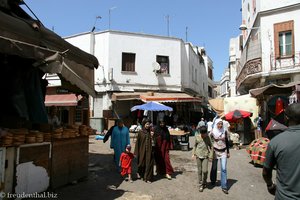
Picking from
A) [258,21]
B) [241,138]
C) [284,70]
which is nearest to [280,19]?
[258,21]

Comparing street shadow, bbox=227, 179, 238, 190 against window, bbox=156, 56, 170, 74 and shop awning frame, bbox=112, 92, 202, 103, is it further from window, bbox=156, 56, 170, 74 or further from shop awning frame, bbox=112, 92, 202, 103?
window, bbox=156, 56, 170, 74

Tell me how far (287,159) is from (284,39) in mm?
17172

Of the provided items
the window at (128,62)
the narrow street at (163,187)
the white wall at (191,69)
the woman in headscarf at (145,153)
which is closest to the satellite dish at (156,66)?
the window at (128,62)

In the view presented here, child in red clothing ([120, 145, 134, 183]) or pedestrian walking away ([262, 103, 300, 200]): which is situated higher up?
pedestrian walking away ([262, 103, 300, 200])

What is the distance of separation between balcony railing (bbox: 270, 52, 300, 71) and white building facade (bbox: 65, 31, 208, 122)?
611 cm

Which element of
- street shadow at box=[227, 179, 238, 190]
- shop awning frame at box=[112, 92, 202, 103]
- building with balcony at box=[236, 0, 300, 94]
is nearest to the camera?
street shadow at box=[227, 179, 238, 190]

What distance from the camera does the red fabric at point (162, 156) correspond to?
8.37 m

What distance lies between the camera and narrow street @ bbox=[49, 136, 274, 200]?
6.45m

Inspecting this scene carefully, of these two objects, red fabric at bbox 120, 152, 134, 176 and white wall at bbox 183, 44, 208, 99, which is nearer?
red fabric at bbox 120, 152, 134, 176

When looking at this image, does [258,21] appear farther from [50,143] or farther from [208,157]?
[50,143]

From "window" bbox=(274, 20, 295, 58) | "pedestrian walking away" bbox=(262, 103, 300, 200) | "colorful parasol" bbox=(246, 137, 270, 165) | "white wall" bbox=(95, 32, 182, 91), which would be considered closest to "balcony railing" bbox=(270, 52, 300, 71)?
"window" bbox=(274, 20, 295, 58)

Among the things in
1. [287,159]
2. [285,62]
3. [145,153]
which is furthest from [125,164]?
[285,62]

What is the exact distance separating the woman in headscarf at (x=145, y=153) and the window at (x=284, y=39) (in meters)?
12.8

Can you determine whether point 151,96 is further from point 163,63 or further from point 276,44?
point 276,44
